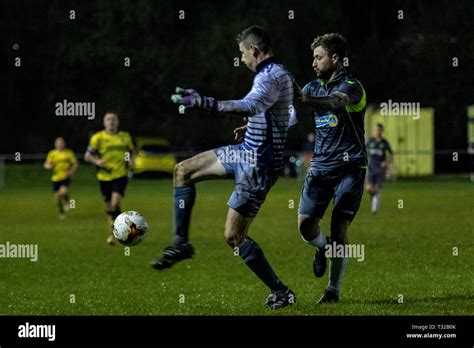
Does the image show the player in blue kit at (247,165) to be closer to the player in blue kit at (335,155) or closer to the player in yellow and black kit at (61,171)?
the player in blue kit at (335,155)

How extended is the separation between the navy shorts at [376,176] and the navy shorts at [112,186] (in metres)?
8.02

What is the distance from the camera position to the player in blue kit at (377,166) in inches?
1013

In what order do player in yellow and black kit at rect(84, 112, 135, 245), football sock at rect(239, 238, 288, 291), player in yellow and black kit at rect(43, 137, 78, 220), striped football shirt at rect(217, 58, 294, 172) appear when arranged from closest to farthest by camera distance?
striped football shirt at rect(217, 58, 294, 172) → football sock at rect(239, 238, 288, 291) → player in yellow and black kit at rect(84, 112, 135, 245) → player in yellow and black kit at rect(43, 137, 78, 220)

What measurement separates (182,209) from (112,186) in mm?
9495

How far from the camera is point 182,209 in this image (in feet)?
33.0

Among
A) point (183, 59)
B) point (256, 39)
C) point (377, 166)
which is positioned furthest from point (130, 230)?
point (183, 59)

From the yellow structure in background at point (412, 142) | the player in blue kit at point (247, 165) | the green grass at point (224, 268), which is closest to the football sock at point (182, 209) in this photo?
the player in blue kit at point (247, 165)

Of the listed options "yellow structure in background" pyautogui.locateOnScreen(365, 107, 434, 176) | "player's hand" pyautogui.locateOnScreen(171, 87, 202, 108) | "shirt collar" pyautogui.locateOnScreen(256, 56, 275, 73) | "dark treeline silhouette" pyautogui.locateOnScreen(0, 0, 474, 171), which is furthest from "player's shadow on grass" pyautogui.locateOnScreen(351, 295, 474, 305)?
"dark treeline silhouette" pyautogui.locateOnScreen(0, 0, 474, 171)

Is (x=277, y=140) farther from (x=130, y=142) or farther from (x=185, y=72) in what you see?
(x=185, y=72)

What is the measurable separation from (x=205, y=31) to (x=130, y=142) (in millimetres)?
32669

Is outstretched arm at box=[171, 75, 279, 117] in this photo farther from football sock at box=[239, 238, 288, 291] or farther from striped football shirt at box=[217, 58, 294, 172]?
football sock at box=[239, 238, 288, 291]

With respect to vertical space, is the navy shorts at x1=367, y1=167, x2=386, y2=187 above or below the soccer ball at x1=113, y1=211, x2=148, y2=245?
above

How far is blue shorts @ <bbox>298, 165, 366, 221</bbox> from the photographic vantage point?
1073 cm

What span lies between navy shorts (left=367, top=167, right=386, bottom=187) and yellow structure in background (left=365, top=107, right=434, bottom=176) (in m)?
18.7
